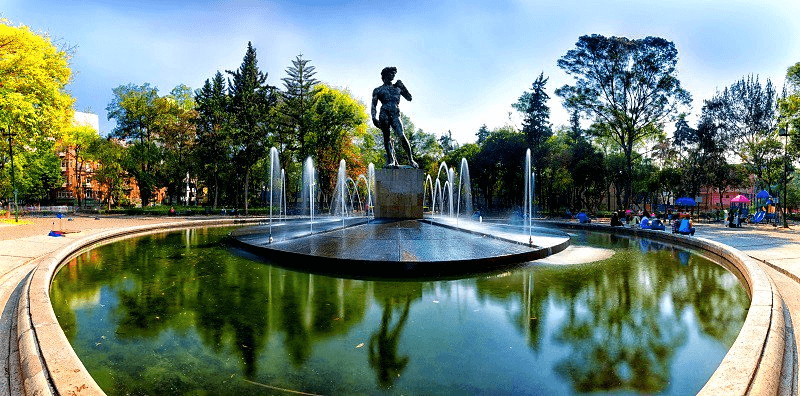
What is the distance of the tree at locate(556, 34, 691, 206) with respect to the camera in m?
27.9

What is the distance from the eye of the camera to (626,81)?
1129 inches

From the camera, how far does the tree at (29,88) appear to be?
20250 millimetres

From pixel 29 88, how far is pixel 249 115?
47.6 ft

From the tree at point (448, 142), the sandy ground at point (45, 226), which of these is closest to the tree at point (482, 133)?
the tree at point (448, 142)

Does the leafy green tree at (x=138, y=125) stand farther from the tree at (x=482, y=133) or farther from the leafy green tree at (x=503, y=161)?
the tree at (x=482, y=133)

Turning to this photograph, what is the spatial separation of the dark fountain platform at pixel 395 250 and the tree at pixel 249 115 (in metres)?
24.0

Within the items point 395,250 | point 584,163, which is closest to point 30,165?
point 395,250

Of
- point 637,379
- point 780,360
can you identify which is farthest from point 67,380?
point 780,360

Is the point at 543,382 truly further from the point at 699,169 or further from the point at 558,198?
the point at 558,198

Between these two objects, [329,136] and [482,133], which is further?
[482,133]

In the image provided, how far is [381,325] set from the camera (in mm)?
4980

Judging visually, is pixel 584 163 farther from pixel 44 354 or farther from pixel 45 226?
pixel 44 354

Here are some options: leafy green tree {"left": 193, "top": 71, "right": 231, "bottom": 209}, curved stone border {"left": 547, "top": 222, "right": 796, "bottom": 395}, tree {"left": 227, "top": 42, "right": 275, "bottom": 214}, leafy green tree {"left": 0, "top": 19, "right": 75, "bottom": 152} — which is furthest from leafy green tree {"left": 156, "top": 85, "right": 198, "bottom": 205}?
curved stone border {"left": 547, "top": 222, "right": 796, "bottom": 395}

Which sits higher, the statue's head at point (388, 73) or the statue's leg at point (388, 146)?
the statue's head at point (388, 73)
